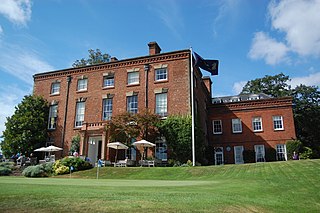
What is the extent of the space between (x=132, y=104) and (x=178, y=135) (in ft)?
20.6

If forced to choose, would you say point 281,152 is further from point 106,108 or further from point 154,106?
point 106,108

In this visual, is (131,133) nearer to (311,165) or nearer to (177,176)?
(177,176)

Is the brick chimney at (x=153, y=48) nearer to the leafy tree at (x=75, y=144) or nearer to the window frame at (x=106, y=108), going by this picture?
the window frame at (x=106, y=108)

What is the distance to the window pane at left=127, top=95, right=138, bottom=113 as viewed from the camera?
28.3m

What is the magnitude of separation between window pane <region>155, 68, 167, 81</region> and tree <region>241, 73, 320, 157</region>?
75.0 ft

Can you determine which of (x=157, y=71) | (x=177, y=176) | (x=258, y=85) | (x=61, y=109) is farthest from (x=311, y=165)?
(x=258, y=85)

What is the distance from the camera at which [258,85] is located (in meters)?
49.7

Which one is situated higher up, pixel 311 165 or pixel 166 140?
pixel 166 140

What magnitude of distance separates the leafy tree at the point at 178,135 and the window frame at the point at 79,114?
930cm

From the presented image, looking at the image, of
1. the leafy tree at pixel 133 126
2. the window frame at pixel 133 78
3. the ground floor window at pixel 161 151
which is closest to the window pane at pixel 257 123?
the ground floor window at pixel 161 151

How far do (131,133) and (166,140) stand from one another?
3.16 metres

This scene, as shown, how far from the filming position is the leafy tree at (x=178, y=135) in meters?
24.5

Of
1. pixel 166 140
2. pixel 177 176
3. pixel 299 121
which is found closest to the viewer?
pixel 177 176

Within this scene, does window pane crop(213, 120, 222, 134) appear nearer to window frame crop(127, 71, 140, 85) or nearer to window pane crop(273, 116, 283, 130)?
window pane crop(273, 116, 283, 130)
